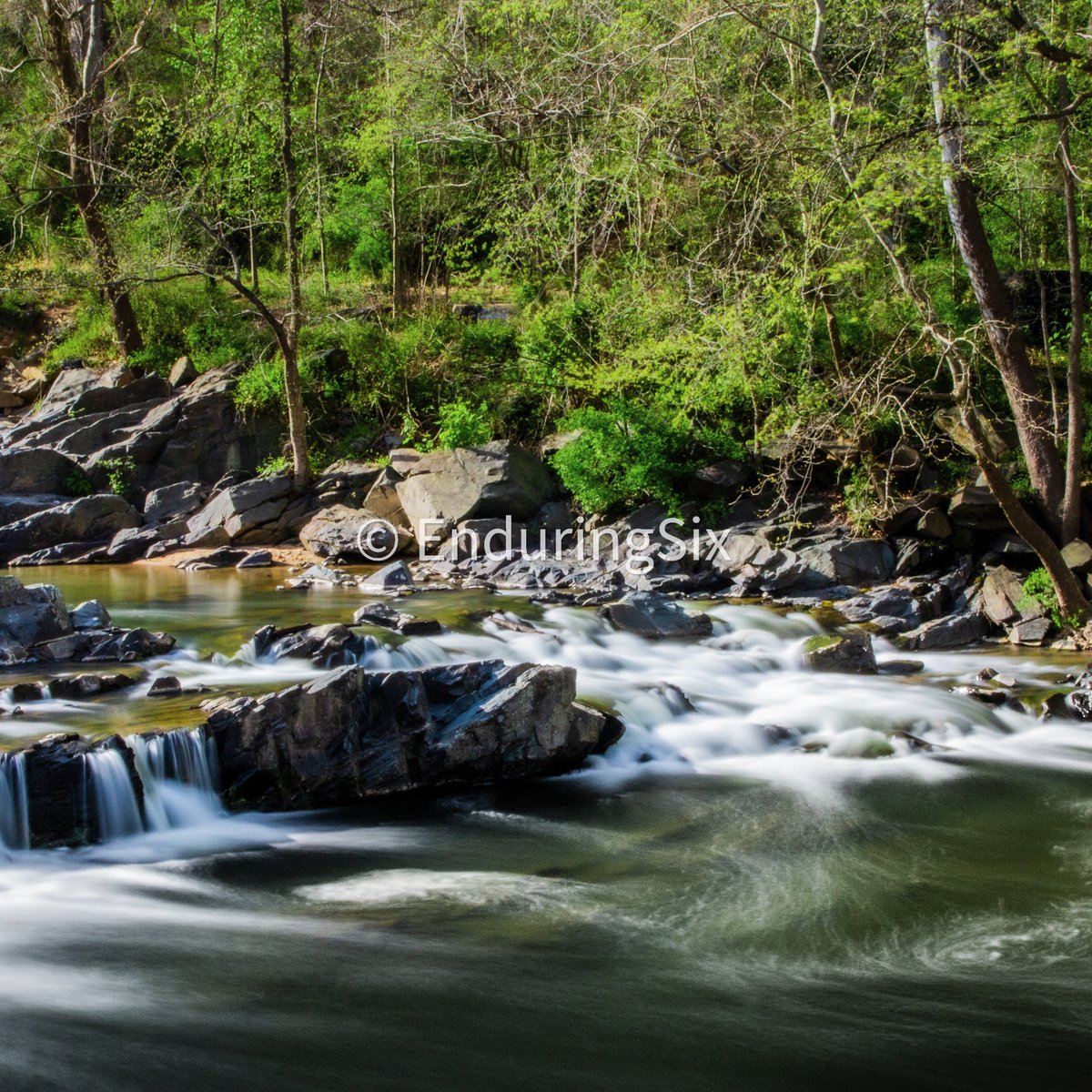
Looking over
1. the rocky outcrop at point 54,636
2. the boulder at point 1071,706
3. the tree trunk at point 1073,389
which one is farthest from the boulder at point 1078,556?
the rocky outcrop at point 54,636

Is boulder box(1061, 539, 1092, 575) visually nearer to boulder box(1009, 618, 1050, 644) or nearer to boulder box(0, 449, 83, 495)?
boulder box(1009, 618, 1050, 644)

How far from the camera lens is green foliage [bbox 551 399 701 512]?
17.3m

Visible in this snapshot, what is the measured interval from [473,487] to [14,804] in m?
10.9

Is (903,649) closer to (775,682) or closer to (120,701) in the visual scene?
(775,682)

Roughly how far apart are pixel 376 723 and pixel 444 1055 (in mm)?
3813

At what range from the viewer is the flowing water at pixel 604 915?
16.8ft

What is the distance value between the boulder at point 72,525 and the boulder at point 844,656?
12.7 metres

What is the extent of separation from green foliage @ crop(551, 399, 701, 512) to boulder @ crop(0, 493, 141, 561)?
7892 mm

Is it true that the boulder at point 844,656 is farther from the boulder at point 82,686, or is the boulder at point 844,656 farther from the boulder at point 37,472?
the boulder at point 37,472

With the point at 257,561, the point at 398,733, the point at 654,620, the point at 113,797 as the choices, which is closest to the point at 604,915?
the point at 398,733

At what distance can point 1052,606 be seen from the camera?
12.9 metres

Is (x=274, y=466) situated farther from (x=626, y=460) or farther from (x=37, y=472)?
(x=626, y=460)

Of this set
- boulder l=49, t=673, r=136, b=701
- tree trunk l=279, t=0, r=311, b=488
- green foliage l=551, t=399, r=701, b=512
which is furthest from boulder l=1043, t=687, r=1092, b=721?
tree trunk l=279, t=0, r=311, b=488

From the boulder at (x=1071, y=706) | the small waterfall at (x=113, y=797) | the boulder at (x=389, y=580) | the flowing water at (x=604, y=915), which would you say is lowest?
the flowing water at (x=604, y=915)
